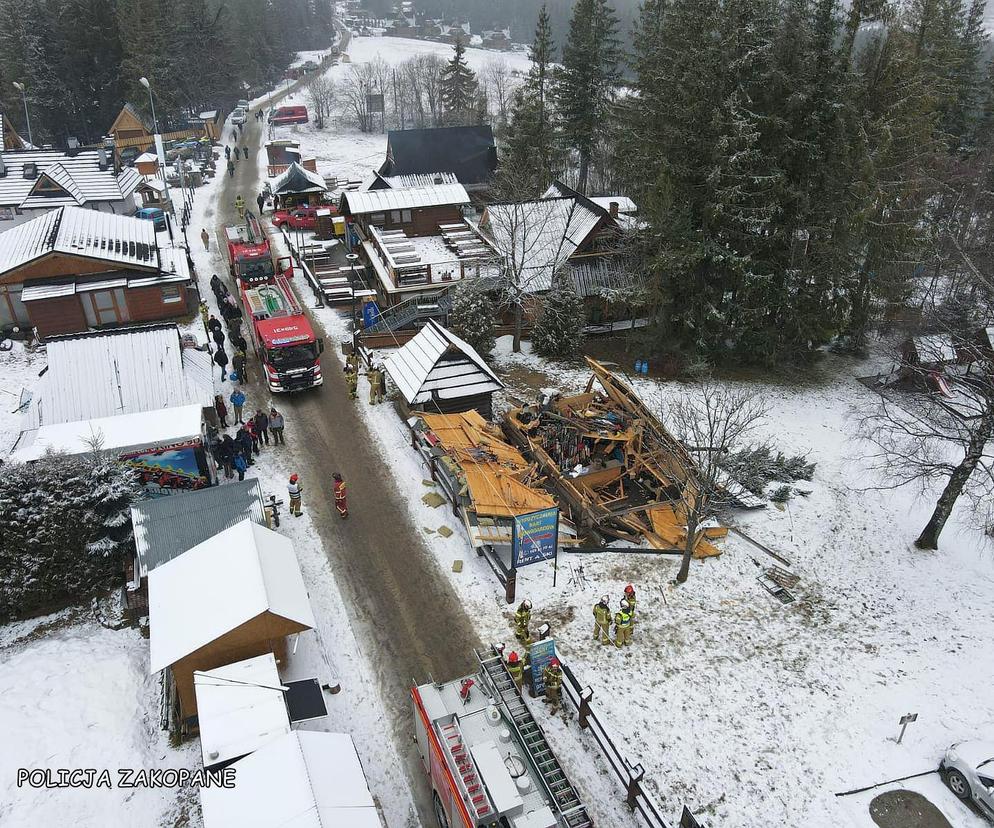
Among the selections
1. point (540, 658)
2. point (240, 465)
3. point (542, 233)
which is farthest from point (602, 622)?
point (542, 233)

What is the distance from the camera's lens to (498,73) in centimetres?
10394

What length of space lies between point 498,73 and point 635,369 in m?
89.8

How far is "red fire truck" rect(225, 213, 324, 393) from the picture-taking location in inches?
980

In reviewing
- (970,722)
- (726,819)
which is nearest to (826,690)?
(970,722)

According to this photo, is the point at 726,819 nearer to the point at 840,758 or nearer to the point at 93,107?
the point at 840,758

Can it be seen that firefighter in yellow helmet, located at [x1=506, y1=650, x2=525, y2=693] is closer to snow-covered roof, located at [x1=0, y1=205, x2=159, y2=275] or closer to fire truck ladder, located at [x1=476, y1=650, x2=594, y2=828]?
fire truck ladder, located at [x1=476, y1=650, x2=594, y2=828]

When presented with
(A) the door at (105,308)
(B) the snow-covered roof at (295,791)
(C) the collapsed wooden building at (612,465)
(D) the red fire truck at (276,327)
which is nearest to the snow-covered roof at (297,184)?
(D) the red fire truck at (276,327)

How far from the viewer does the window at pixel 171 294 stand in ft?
103

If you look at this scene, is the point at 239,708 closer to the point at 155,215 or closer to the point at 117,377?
the point at 117,377

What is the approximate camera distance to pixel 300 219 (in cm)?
4403

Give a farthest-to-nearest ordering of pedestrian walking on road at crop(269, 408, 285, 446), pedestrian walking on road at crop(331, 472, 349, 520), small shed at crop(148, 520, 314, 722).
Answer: pedestrian walking on road at crop(269, 408, 285, 446)
pedestrian walking on road at crop(331, 472, 349, 520)
small shed at crop(148, 520, 314, 722)

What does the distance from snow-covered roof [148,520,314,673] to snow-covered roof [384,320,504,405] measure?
8328mm

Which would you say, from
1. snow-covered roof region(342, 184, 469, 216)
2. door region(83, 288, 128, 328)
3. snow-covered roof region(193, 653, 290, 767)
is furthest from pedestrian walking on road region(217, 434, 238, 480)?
snow-covered roof region(342, 184, 469, 216)

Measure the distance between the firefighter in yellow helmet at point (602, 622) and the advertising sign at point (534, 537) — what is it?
1.81m
